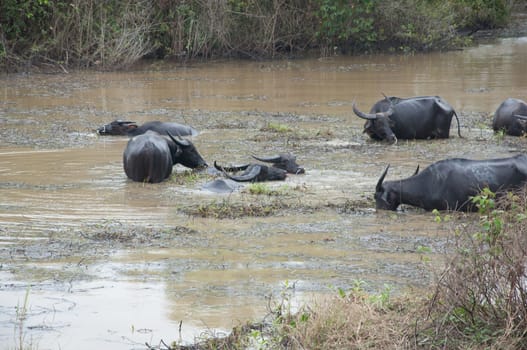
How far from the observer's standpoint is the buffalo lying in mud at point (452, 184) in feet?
28.2

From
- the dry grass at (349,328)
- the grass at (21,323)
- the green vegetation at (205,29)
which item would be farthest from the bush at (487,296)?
the green vegetation at (205,29)

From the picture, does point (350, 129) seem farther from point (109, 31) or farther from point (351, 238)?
point (109, 31)

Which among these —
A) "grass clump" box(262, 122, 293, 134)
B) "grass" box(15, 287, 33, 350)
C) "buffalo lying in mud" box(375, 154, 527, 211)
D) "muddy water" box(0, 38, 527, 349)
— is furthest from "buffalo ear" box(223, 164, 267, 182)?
"grass" box(15, 287, 33, 350)

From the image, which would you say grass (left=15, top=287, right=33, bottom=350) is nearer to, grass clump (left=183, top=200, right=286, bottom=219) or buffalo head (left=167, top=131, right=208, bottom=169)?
grass clump (left=183, top=200, right=286, bottom=219)

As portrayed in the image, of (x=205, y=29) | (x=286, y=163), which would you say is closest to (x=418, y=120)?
(x=286, y=163)

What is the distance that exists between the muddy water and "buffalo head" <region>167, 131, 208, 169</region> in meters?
0.15

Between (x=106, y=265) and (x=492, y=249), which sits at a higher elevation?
(x=492, y=249)

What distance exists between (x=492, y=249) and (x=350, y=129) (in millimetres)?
8539

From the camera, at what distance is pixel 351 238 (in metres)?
7.79

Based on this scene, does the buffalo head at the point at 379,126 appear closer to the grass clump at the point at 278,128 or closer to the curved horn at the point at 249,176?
the grass clump at the point at 278,128

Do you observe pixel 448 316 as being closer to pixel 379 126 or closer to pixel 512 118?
pixel 379 126

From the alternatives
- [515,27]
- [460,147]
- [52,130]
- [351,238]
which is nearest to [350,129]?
[460,147]

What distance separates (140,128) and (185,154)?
7.47ft

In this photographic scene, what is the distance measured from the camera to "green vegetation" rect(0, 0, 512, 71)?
2086cm
